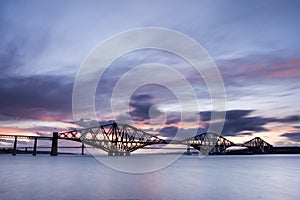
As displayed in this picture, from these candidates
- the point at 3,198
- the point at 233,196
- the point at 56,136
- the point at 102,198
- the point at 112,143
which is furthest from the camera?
the point at 112,143

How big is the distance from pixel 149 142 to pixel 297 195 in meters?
158

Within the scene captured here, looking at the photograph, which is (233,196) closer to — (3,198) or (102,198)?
(102,198)

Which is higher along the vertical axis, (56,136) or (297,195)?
(56,136)

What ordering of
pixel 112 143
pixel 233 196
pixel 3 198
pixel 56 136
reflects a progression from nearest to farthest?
pixel 3 198, pixel 233 196, pixel 56 136, pixel 112 143

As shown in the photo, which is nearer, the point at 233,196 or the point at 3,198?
the point at 3,198

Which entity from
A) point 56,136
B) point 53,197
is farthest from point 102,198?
point 56,136

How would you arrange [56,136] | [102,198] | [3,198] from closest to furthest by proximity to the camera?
[3,198] < [102,198] < [56,136]

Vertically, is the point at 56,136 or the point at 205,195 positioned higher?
the point at 56,136

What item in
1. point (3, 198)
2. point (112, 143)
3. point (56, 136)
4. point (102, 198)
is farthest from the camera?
point (112, 143)

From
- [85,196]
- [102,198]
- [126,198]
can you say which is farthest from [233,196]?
[85,196]

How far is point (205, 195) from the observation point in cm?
2364

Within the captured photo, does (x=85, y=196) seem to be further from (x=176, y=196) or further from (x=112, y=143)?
(x=112, y=143)

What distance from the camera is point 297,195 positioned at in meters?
24.0

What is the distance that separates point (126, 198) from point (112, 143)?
155 meters
